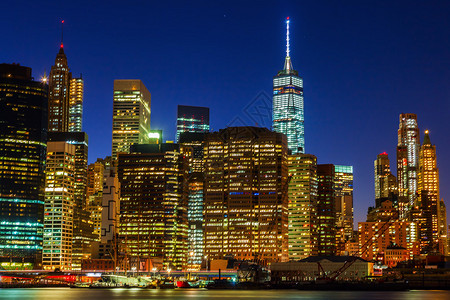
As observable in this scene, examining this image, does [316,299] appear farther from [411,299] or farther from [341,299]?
[411,299]

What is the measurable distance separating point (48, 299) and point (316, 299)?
71.3 meters

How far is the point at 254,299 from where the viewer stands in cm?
19812

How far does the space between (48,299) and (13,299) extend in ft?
29.5

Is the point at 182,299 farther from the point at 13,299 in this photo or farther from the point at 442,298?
the point at 442,298

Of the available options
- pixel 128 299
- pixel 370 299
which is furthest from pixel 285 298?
pixel 128 299

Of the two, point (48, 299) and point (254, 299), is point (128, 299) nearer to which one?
point (48, 299)

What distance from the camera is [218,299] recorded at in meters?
199

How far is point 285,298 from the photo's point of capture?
200 metres

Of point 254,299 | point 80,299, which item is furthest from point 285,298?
point 80,299

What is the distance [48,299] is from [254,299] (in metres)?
54.9

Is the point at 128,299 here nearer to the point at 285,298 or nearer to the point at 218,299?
the point at 218,299

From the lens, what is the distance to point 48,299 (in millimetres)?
Answer: 198625

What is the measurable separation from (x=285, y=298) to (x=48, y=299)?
6330 cm

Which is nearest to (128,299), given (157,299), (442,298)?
(157,299)
